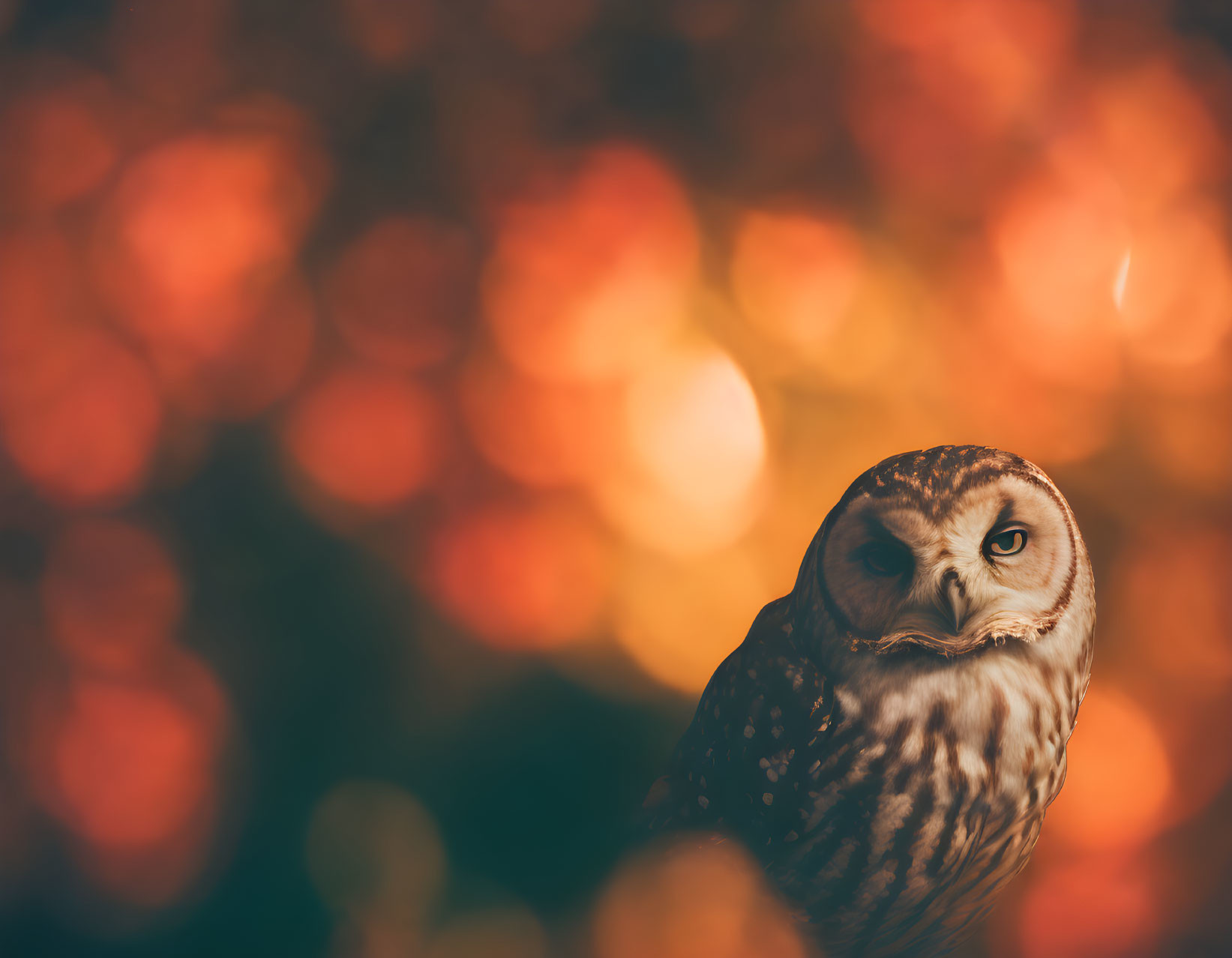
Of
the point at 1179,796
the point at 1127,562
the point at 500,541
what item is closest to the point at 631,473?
the point at 500,541

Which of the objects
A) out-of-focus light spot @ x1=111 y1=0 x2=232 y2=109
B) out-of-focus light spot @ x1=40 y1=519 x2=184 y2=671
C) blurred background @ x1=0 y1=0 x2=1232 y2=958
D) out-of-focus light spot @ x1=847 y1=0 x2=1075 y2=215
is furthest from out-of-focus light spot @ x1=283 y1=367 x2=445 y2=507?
out-of-focus light spot @ x1=847 y1=0 x2=1075 y2=215

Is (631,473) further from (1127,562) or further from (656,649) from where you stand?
(1127,562)

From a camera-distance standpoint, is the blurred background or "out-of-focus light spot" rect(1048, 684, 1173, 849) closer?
the blurred background

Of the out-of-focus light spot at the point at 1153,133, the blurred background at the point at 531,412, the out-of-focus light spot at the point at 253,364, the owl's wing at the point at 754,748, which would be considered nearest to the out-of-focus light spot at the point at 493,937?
the blurred background at the point at 531,412

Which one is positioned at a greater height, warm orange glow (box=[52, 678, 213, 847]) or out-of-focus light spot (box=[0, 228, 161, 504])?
out-of-focus light spot (box=[0, 228, 161, 504])

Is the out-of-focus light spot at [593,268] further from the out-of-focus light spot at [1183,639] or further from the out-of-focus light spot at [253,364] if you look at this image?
the out-of-focus light spot at [1183,639]

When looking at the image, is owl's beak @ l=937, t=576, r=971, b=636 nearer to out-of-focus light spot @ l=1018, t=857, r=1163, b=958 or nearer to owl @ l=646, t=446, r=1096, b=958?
owl @ l=646, t=446, r=1096, b=958
